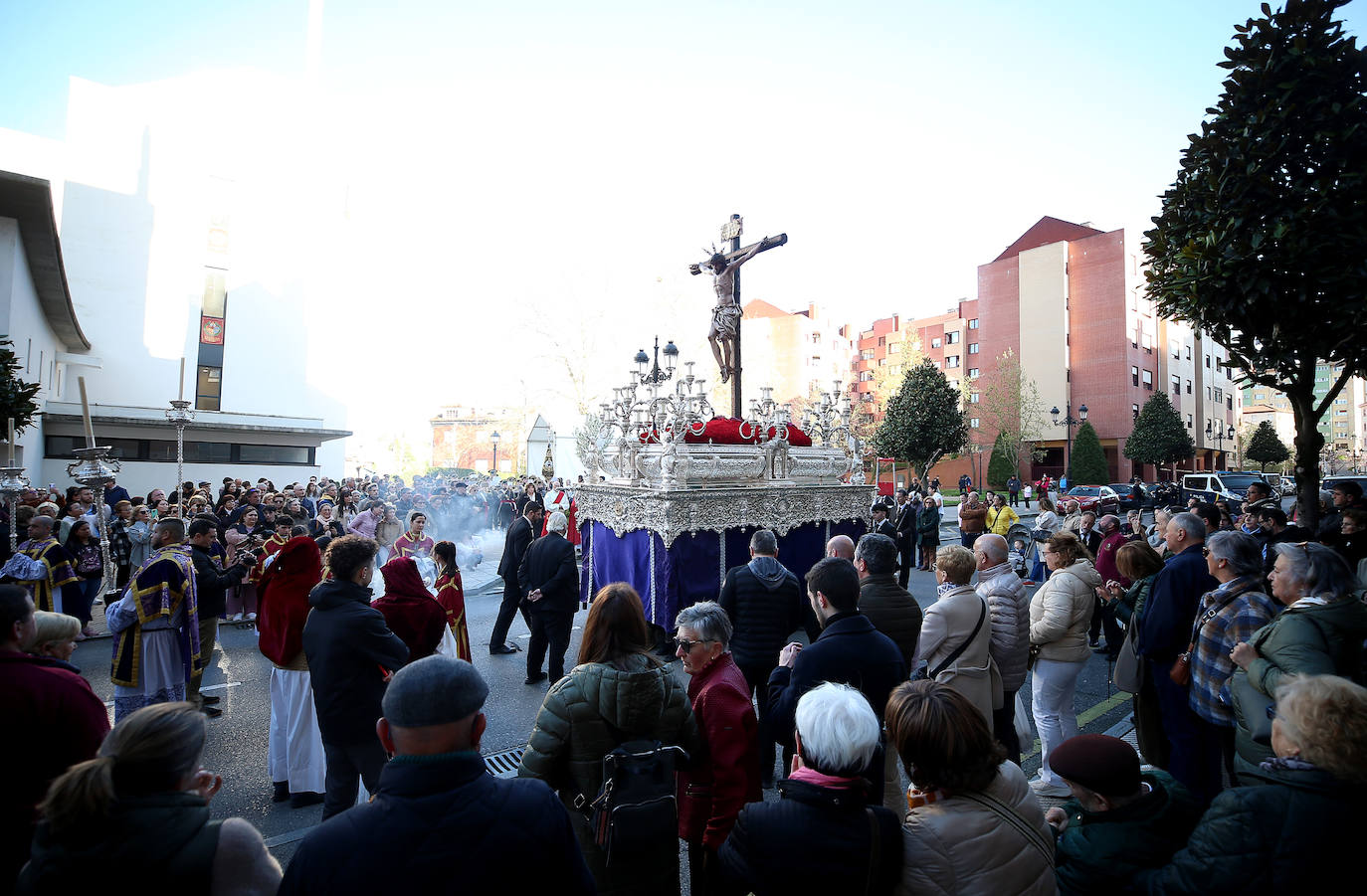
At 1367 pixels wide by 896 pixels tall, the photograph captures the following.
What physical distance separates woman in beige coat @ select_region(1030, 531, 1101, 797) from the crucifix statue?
23.3 feet

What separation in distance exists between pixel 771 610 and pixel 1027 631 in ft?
5.60

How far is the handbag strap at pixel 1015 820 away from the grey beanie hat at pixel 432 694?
59.8 inches

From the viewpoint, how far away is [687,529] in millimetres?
8625

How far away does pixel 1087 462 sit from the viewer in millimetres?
39500

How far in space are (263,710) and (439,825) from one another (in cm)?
595

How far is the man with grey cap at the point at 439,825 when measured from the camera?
5.21 ft

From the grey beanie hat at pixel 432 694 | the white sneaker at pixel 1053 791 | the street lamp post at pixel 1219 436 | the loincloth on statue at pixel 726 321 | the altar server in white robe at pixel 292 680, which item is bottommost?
the white sneaker at pixel 1053 791

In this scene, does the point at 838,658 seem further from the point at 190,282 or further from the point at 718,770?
the point at 190,282

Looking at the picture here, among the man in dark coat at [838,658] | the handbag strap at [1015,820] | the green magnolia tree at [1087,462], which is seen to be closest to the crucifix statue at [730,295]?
the man in dark coat at [838,658]

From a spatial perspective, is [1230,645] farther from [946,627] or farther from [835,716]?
[835,716]

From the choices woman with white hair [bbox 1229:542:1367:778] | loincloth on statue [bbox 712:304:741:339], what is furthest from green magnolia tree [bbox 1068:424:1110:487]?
woman with white hair [bbox 1229:542:1367:778]

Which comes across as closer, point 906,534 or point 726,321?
point 726,321

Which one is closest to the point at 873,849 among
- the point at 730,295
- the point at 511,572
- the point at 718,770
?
the point at 718,770

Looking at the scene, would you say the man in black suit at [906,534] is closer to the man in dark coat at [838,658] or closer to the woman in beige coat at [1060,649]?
the woman in beige coat at [1060,649]
